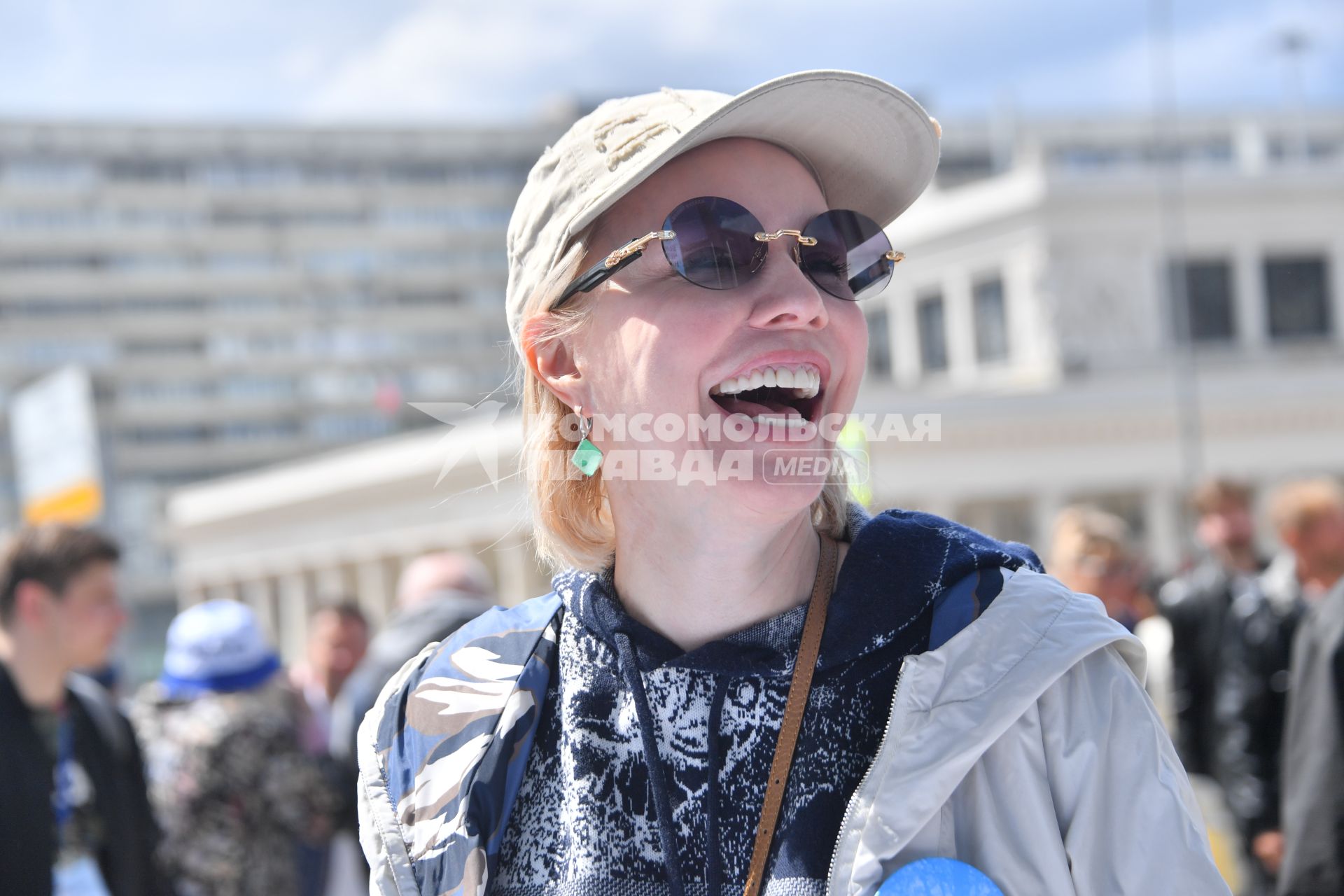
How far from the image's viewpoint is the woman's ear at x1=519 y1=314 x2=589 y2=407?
2061 mm

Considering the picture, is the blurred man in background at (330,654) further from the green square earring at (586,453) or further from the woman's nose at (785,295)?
the woman's nose at (785,295)

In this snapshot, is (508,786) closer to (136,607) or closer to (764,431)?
(764,431)

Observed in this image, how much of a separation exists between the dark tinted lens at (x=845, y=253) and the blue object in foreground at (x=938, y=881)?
76 centimetres

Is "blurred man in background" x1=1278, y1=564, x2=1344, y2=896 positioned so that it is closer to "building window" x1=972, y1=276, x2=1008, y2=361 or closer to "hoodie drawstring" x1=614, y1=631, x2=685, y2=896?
"hoodie drawstring" x1=614, y1=631, x2=685, y2=896

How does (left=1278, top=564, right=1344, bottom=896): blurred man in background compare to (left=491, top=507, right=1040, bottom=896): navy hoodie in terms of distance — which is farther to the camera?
(left=1278, top=564, right=1344, bottom=896): blurred man in background

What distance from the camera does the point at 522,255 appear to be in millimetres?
2084

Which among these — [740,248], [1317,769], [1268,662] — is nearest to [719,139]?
[740,248]

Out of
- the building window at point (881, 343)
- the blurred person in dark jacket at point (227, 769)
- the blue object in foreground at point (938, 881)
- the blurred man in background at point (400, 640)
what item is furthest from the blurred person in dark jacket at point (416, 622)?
the building window at point (881, 343)

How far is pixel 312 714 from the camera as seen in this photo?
23.7ft

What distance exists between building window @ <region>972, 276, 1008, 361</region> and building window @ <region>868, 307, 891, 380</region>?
465 centimetres

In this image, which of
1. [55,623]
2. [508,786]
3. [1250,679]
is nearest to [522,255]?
[508,786]

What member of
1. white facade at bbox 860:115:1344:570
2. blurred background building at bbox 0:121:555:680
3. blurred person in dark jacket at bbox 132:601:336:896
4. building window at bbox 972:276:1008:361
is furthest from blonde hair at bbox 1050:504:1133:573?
blurred background building at bbox 0:121:555:680

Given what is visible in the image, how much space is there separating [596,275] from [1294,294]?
44.6 metres

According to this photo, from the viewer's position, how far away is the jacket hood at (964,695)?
5.23 ft
